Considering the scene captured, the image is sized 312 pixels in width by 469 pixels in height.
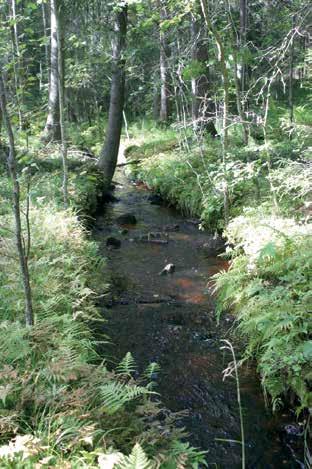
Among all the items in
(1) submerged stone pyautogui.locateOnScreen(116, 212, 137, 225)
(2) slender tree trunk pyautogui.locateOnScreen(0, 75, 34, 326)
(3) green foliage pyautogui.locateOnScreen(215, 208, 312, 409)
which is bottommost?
(1) submerged stone pyautogui.locateOnScreen(116, 212, 137, 225)

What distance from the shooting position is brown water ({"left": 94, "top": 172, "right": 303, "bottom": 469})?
14.3ft

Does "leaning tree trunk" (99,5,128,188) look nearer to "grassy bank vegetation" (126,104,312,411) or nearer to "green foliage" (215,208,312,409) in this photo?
"grassy bank vegetation" (126,104,312,411)

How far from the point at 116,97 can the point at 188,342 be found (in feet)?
29.5

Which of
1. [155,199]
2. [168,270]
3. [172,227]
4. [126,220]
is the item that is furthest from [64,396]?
[155,199]

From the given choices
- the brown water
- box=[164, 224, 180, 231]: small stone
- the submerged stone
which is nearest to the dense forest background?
the brown water

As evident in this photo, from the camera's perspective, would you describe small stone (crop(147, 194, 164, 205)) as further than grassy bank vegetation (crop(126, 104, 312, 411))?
Yes

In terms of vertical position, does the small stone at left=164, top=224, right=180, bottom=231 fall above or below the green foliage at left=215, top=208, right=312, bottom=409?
below

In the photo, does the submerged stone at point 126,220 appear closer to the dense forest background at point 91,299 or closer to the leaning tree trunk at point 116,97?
the dense forest background at point 91,299

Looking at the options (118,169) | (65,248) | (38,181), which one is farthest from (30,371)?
(118,169)

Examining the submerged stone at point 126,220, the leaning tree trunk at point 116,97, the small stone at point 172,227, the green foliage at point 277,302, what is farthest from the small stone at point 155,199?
the green foliage at point 277,302

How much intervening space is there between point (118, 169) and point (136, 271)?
12991 millimetres

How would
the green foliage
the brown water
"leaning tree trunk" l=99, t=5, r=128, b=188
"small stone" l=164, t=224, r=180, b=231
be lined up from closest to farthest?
the brown water
the green foliage
"small stone" l=164, t=224, r=180, b=231
"leaning tree trunk" l=99, t=5, r=128, b=188

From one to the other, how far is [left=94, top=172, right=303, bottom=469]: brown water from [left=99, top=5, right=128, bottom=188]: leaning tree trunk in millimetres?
3610

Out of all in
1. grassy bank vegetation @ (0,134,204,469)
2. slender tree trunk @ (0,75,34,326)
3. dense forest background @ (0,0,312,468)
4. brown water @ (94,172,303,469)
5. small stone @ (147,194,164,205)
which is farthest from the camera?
small stone @ (147,194,164,205)
